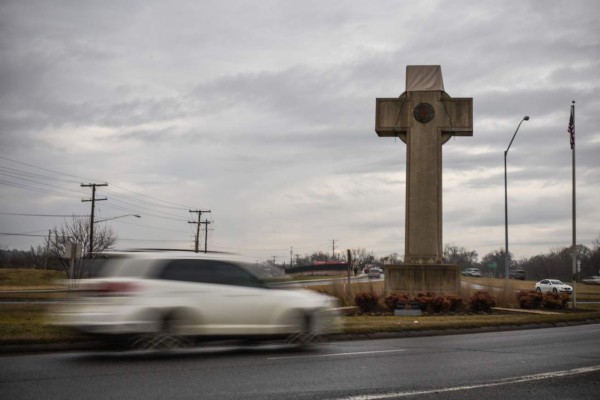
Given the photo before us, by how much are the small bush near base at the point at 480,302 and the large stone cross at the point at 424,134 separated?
3.32 meters

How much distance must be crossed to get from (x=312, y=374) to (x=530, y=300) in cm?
2168

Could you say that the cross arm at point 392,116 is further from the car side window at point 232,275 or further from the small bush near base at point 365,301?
the car side window at point 232,275

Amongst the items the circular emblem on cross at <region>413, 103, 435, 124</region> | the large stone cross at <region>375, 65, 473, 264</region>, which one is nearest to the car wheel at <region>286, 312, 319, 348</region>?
the large stone cross at <region>375, 65, 473, 264</region>

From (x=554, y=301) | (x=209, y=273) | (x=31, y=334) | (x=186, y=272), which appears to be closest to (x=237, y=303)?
(x=209, y=273)

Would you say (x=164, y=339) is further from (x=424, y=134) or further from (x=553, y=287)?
(x=553, y=287)

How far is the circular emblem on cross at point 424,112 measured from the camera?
2997 cm

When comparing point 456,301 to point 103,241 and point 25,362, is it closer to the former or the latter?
point 25,362

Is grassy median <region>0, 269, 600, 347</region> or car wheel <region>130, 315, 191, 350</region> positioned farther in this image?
grassy median <region>0, 269, 600, 347</region>

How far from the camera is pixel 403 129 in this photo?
98.9 feet

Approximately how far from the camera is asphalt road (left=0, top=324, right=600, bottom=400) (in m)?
7.40

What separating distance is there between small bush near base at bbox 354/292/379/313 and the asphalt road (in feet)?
40.0

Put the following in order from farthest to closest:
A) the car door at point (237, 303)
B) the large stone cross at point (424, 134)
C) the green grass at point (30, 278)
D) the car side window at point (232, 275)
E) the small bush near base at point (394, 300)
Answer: the green grass at point (30, 278) → the large stone cross at point (424, 134) → the small bush near base at point (394, 300) → the car side window at point (232, 275) → the car door at point (237, 303)

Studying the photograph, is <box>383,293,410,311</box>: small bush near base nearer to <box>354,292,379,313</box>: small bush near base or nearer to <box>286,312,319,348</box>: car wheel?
<box>354,292,379,313</box>: small bush near base

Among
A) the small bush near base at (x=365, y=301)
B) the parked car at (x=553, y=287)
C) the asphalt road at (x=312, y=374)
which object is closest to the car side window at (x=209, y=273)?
the asphalt road at (x=312, y=374)
